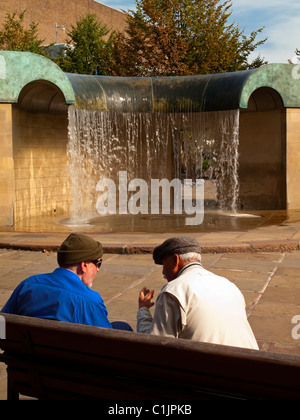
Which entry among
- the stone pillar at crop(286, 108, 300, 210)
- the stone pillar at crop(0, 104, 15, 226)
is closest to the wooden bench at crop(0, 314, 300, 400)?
the stone pillar at crop(0, 104, 15, 226)

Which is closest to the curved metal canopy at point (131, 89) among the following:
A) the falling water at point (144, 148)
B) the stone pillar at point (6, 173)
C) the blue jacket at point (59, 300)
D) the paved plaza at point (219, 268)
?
the falling water at point (144, 148)

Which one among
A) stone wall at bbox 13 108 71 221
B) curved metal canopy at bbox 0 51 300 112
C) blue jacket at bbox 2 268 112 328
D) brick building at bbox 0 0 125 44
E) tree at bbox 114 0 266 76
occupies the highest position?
brick building at bbox 0 0 125 44

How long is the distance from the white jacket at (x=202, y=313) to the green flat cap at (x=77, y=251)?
0.50m

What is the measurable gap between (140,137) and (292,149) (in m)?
4.06

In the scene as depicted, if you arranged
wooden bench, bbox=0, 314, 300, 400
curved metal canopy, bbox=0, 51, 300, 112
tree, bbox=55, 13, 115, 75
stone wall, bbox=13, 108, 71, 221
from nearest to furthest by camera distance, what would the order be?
wooden bench, bbox=0, 314, 300, 400 < curved metal canopy, bbox=0, 51, 300, 112 < stone wall, bbox=13, 108, 71, 221 < tree, bbox=55, 13, 115, 75

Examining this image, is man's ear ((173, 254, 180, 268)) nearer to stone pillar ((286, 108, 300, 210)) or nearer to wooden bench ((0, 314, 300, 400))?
wooden bench ((0, 314, 300, 400))

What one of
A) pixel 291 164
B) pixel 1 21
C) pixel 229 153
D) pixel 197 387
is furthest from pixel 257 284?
pixel 1 21

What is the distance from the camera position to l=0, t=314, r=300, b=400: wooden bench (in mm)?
2219

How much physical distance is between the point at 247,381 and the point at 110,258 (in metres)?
5.79

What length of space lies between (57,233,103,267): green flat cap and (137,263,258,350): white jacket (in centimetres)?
50

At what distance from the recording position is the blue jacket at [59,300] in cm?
293

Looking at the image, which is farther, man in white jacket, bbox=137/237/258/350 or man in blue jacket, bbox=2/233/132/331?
man in blue jacket, bbox=2/233/132/331

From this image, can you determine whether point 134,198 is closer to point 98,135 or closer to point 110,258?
point 98,135

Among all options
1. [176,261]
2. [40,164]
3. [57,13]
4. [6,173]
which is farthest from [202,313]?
[57,13]
